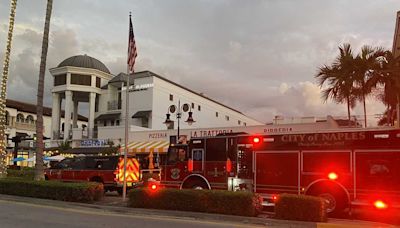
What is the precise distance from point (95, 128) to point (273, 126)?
1049 inches

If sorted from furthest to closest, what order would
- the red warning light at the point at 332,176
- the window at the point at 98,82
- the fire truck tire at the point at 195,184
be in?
the window at the point at 98,82 < the fire truck tire at the point at 195,184 < the red warning light at the point at 332,176

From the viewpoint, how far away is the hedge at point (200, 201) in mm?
13039

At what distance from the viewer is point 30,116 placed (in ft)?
241

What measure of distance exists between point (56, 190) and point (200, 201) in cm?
629

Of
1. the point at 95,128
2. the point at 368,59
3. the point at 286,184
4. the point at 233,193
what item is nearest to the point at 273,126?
the point at 368,59

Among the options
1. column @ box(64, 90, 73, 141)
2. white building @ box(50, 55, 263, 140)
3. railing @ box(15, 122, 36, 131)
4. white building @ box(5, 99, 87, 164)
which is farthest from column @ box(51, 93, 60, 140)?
railing @ box(15, 122, 36, 131)

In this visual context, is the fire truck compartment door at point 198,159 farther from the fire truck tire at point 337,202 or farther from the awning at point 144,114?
the awning at point 144,114

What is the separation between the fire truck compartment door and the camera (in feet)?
59.9

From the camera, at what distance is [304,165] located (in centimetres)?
1565

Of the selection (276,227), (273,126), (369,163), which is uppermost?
(273,126)

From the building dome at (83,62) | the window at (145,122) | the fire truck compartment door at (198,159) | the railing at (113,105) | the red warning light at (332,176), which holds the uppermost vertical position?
the building dome at (83,62)

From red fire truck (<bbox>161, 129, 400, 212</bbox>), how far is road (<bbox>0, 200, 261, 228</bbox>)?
14.6ft

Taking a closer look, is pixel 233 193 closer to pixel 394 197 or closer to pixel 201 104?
pixel 394 197

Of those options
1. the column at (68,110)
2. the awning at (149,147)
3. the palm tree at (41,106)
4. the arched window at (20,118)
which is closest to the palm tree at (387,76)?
the palm tree at (41,106)
